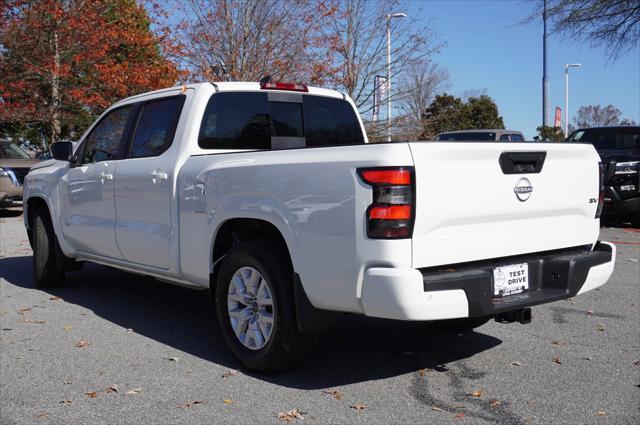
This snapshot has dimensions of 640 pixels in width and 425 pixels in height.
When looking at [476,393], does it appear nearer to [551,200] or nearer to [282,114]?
[551,200]

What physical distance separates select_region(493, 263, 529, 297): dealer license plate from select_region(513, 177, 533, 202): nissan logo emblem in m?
0.40

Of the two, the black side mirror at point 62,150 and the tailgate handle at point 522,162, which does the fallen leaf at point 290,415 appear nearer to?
the tailgate handle at point 522,162

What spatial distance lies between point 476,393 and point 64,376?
261 centimetres

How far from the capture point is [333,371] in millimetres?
4492

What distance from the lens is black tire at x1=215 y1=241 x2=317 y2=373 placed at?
164 inches

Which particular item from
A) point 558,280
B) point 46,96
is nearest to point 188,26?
point 46,96

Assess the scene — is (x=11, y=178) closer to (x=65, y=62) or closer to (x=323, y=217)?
(x=65, y=62)

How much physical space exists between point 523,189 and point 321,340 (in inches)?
80.6

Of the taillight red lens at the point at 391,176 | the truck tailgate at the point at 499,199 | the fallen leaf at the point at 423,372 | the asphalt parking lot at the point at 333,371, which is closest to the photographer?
the taillight red lens at the point at 391,176

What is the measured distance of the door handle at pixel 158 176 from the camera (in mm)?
5148

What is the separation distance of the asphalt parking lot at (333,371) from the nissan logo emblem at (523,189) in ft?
3.77

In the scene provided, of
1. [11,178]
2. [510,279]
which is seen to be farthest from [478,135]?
[510,279]

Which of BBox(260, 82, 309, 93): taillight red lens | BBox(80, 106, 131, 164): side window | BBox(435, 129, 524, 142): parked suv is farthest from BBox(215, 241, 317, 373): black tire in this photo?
BBox(435, 129, 524, 142): parked suv

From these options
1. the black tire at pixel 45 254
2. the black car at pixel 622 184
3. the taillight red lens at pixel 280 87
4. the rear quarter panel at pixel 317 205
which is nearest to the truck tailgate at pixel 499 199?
the rear quarter panel at pixel 317 205
